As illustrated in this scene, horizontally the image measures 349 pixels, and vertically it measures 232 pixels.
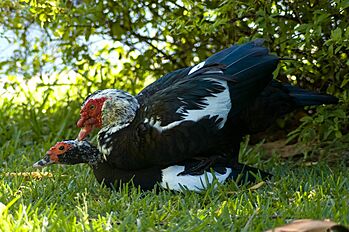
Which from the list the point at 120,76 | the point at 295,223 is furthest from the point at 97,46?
the point at 295,223

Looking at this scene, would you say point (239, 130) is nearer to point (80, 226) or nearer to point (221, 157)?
point (221, 157)

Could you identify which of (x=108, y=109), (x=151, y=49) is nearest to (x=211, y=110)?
(x=108, y=109)

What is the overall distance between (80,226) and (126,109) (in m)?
0.93

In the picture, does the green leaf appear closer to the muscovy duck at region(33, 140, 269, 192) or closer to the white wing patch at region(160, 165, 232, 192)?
the muscovy duck at region(33, 140, 269, 192)

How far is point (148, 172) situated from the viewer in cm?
334

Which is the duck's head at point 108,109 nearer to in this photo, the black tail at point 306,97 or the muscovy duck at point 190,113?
the muscovy duck at point 190,113

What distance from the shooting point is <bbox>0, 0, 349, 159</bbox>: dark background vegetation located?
3.92 m

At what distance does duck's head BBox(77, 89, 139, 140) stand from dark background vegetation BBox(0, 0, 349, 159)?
0.73 metres

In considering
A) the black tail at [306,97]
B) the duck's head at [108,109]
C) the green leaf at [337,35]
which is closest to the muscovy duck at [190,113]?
the duck's head at [108,109]

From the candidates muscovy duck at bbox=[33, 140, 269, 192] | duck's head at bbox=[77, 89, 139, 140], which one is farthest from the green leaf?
duck's head at bbox=[77, 89, 139, 140]

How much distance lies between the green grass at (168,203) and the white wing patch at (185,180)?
5 cm

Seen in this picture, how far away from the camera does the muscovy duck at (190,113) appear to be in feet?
10.8

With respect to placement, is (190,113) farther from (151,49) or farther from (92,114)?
(151,49)

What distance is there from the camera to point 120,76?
5.58m
